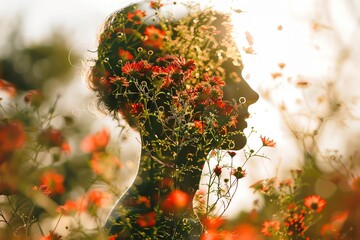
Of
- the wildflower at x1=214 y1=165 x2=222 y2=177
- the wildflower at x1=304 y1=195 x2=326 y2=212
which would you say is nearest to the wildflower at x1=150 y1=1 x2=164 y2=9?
the wildflower at x1=214 y1=165 x2=222 y2=177

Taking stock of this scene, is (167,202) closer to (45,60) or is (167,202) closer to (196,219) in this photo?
(196,219)

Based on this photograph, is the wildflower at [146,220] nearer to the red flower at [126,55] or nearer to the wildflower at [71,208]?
the wildflower at [71,208]

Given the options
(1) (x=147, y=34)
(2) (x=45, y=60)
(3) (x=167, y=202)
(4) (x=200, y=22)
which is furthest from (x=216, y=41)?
(2) (x=45, y=60)

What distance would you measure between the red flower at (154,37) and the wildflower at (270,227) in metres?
1.14

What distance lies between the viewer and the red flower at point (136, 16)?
3021 mm

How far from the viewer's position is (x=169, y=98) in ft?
9.41

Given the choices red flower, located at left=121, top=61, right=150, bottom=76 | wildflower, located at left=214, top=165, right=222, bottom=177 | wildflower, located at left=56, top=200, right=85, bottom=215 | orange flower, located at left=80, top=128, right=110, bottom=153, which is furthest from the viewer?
orange flower, located at left=80, top=128, right=110, bottom=153

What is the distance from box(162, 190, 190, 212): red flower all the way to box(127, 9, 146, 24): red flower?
938 mm

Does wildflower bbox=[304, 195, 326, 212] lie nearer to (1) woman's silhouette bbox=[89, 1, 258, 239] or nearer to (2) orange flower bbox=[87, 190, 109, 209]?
(1) woman's silhouette bbox=[89, 1, 258, 239]

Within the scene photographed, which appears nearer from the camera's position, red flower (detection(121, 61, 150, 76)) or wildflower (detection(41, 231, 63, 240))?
red flower (detection(121, 61, 150, 76))

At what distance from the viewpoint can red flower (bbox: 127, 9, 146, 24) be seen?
3.02 meters

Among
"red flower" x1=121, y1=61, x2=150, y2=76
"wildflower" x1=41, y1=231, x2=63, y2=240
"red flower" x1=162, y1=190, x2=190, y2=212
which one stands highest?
"red flower" x1=121, y1=61, x2=150, y2=76

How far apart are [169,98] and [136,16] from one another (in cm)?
50

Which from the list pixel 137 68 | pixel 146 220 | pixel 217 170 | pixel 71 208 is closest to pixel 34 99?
pixel 71 208
